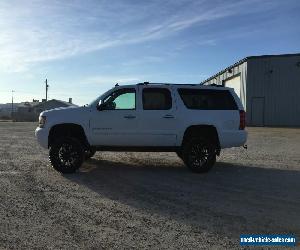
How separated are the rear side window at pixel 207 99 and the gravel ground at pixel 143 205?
1.66 metres

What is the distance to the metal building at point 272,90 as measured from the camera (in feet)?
123

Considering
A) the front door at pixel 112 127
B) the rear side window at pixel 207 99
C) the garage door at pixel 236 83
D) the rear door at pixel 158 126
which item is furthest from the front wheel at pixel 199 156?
the garage door at pixel 236 83

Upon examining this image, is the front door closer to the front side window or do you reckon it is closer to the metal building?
the front side window

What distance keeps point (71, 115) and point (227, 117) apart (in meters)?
3.88

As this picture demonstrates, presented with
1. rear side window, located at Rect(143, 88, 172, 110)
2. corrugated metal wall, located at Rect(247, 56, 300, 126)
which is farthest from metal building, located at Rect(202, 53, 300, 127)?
rear side window, located at Rect(143, 88, 172, 110)

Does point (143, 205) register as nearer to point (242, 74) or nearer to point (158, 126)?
point (158, 126)

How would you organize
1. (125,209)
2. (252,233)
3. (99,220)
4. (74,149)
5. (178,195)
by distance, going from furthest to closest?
(74,149), (178,195), (125,209), (99,220), (252,233)

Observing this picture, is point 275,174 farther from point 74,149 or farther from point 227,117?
point 74,149

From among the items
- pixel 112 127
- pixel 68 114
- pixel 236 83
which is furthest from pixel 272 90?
pixel 68 114

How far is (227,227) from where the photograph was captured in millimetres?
6414

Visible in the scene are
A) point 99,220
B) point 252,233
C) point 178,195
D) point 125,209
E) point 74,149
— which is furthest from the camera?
point 74,149

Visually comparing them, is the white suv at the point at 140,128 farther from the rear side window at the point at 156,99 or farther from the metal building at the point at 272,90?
the metal building at the point at 272,90

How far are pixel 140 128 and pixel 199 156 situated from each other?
1.63 meters

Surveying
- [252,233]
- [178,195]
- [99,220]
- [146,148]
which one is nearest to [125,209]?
[99,220]
